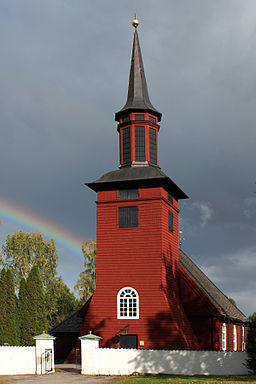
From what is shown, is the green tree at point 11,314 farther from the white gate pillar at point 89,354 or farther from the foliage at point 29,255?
the foliage at point 29,255

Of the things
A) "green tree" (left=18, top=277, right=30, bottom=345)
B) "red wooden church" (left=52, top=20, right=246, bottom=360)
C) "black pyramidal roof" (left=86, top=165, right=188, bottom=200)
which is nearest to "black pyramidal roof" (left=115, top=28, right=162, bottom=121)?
"red wooden church" (left=52, top=20, right=246, bottom=360)

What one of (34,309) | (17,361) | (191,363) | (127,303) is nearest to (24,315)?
(34,309)

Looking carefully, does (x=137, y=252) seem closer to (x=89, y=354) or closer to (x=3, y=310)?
(x=89, y=354)

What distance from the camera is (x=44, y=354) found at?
28.2 metres

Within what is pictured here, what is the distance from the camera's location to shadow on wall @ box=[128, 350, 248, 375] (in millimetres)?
26312

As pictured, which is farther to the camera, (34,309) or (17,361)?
(34,309)

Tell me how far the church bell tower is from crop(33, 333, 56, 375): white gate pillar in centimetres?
353

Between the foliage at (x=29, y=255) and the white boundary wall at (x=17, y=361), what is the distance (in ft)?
101

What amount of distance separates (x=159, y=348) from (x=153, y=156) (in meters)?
12.7

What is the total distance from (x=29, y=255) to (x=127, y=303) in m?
30.6

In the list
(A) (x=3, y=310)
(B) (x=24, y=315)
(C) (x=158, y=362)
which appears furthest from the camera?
(B) (x=24, y=315)

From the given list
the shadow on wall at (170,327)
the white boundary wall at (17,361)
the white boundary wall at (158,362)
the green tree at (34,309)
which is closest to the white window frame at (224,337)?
the shadow on wall at (170,327)

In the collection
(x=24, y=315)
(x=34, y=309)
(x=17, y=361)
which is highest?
(x=34, y=309)

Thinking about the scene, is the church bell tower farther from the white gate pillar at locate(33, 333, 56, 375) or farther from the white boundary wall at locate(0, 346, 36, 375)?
the white boundary wall at locate(0, 346, 36, 375)
